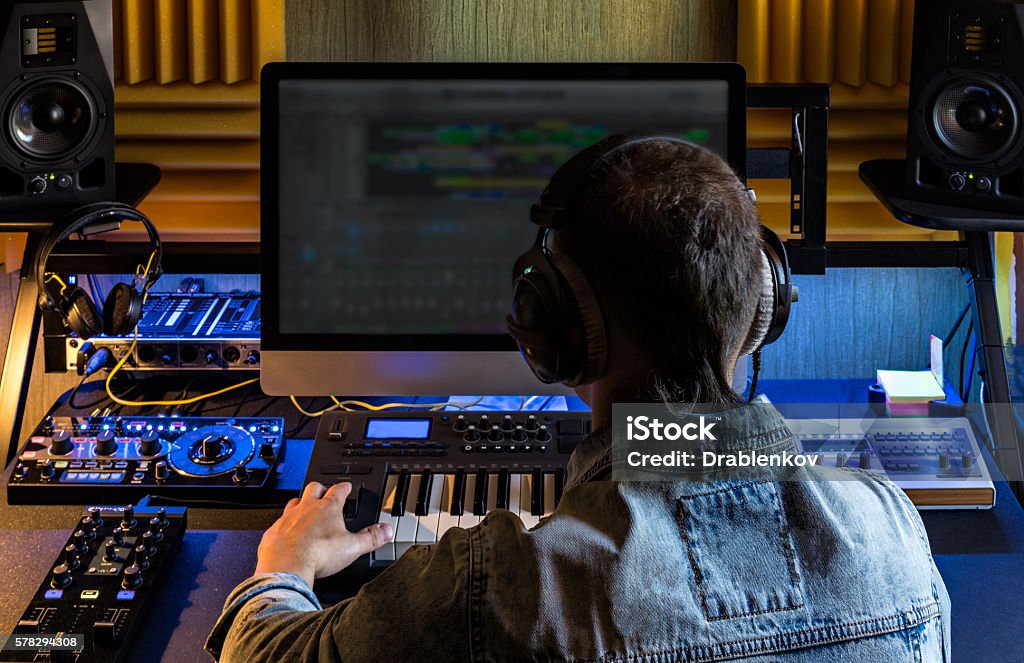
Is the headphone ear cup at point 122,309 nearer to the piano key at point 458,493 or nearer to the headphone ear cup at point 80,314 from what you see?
the headphone ear cup at point 80,314

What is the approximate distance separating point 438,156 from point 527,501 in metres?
0.50

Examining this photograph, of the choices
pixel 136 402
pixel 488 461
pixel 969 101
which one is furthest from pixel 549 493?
pixel 969 101

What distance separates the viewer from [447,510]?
135 centimetres

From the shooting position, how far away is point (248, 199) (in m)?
2.08

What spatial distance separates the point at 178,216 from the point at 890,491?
1584 millimetres

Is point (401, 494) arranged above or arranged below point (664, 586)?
below

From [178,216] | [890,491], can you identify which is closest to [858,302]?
[890,491]

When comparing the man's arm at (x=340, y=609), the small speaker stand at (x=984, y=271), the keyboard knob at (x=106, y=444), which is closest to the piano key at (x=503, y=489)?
the man's arm at (x=340, y=609)

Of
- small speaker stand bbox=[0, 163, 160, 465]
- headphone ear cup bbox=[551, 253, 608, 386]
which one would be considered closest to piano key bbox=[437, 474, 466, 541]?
headphone ear cup bbox=[551, 253, 608, 386]

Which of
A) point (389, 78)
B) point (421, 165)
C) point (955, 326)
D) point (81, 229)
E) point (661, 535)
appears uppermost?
point (389, 78)

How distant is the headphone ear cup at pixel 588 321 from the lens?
90 centimetres

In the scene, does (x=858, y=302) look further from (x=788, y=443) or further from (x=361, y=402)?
(x=788, y=443)

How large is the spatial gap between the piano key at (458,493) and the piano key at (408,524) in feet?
0.16

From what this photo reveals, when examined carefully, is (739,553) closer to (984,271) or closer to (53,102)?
(984,271)
